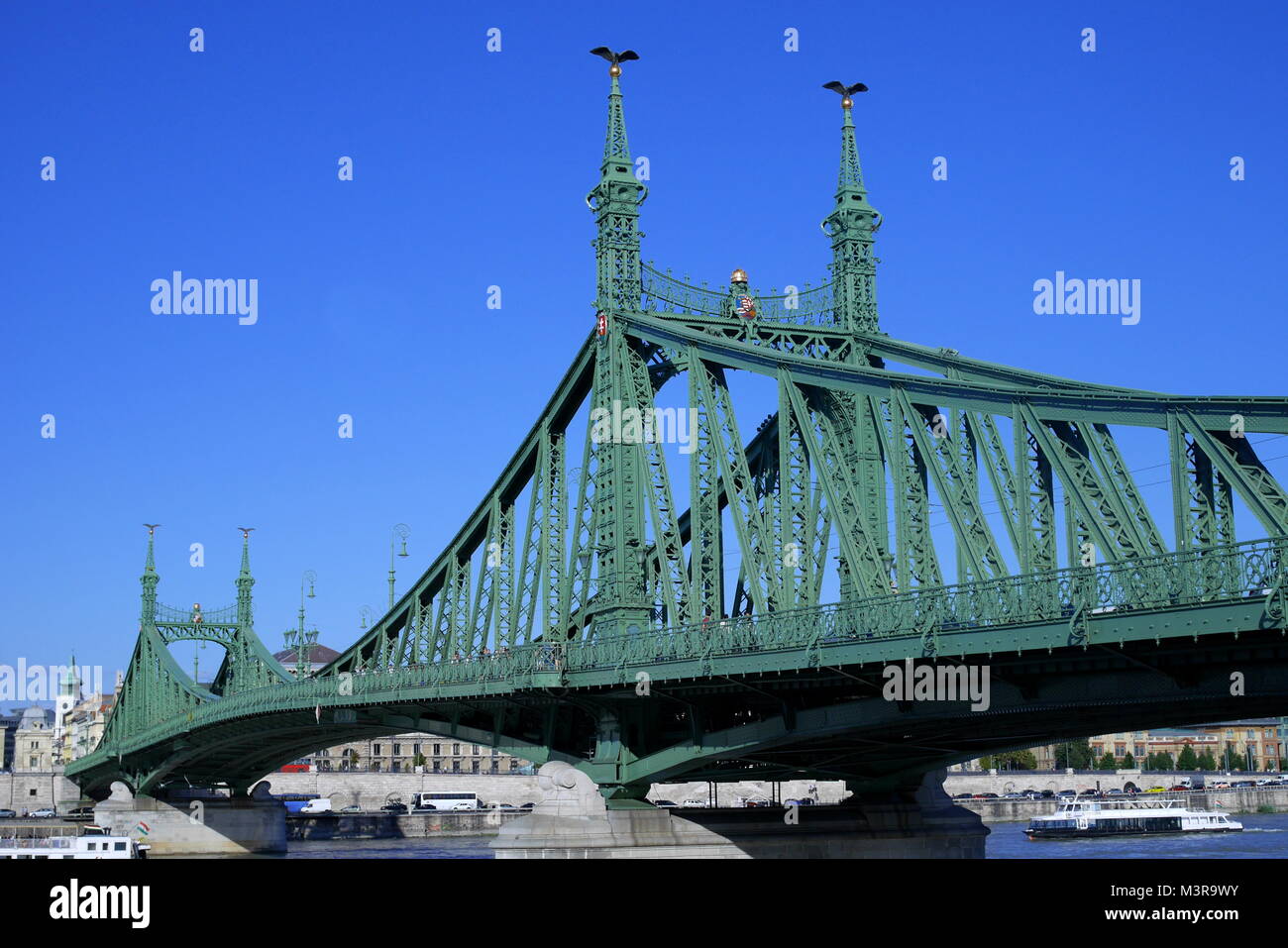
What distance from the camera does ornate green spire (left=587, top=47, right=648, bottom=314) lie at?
6469 cm

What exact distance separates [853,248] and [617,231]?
31.1 ft

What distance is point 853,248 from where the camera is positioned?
63.2m

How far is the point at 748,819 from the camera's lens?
198 feet

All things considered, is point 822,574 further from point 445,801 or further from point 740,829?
point 445,801

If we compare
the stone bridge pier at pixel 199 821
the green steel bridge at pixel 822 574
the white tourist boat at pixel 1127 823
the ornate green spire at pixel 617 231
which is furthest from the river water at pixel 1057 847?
the ornate green spire at pixel 617 231

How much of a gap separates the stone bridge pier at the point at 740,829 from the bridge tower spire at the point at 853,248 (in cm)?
1851

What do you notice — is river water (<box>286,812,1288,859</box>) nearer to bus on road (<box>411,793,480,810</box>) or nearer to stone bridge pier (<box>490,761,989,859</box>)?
bus on road (<box>411,793,480,810</box>)

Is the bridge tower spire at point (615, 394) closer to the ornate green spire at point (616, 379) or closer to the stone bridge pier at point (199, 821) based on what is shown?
the ornate green spire at point (616, 379)

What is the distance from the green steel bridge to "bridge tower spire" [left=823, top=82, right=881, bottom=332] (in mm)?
115

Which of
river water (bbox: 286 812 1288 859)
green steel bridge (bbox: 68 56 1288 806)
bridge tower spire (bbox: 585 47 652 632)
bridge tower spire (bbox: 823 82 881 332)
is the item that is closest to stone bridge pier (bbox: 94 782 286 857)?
river water (bbox: 286 812 1288 859)

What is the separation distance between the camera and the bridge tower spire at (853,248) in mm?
63094

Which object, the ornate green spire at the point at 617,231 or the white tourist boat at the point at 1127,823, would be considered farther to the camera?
the white tourist boat at the point at 1127,823

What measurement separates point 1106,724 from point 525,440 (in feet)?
108
